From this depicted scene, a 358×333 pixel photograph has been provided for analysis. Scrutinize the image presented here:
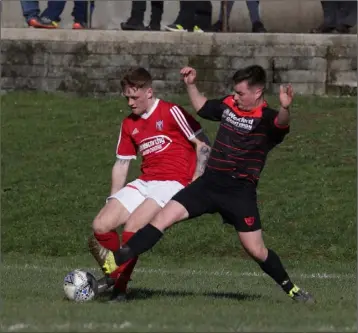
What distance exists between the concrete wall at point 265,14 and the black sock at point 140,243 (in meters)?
13.2

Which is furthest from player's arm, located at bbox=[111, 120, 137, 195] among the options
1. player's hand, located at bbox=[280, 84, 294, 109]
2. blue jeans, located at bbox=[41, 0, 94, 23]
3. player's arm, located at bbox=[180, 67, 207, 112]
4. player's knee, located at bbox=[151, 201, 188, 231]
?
blue jeans, located at bbox=[41, 0, 94, 23]

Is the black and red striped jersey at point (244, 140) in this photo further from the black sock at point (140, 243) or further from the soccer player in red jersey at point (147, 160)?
the black sock at point (140, 243)

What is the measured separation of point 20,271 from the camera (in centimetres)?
1373

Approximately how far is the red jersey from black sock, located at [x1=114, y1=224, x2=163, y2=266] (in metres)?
0.81

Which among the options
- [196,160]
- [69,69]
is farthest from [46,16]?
[196,160]

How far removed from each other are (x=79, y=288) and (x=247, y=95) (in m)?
2.06

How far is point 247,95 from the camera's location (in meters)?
9.99

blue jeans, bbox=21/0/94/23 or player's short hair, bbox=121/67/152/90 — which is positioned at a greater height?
player's short hair, bbox=121/67/152/90

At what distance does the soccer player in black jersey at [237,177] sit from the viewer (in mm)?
9938

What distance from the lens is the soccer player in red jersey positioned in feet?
34.4

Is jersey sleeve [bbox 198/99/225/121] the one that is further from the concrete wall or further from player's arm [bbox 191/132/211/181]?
the concrete wall

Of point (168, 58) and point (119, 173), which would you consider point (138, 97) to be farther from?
point (168, 58)

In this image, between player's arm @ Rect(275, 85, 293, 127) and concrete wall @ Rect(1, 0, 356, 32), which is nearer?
player's arm @ Rect(275, 85, 293, 127)

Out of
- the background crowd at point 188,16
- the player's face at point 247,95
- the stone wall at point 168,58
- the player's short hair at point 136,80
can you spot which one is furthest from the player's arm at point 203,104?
the background crowd at point 188,16
